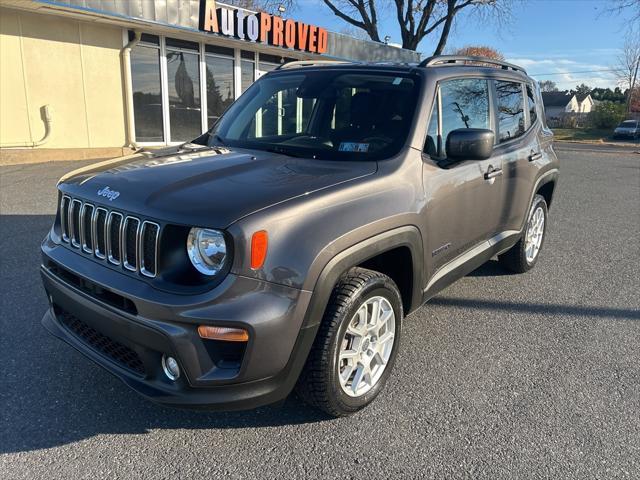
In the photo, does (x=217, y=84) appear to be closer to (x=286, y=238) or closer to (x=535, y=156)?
(x=535, y=156)

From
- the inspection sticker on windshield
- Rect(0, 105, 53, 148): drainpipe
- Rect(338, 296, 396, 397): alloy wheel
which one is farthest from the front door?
Rect(0, 105, 53, 148): drainpipe

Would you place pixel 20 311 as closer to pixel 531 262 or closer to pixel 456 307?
pixel 456 307

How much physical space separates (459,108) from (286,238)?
2010 millimetres

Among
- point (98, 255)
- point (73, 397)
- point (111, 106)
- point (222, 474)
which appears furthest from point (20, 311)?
point (111, 106)

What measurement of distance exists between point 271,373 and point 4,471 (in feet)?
4.39

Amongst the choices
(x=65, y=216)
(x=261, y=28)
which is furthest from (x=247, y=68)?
(x=65, y=216)

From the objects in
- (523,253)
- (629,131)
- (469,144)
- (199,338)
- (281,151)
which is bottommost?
(629,131)

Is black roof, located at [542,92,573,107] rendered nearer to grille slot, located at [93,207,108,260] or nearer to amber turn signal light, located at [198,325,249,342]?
grille slot, located at [93,207,108,260]

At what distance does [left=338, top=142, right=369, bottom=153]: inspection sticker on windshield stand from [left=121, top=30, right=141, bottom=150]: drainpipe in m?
11.0

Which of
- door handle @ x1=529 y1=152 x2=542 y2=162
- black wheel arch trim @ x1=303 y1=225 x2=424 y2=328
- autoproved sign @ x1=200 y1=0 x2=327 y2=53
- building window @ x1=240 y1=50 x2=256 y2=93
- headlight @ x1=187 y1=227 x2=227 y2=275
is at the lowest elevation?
black wheel arch trim @ x1=303 y1=225 x2=424 y2=328

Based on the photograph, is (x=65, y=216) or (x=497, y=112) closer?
(x=65, y=216)

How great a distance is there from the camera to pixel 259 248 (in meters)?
2.19

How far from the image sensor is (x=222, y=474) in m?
2.36

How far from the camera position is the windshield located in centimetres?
317
